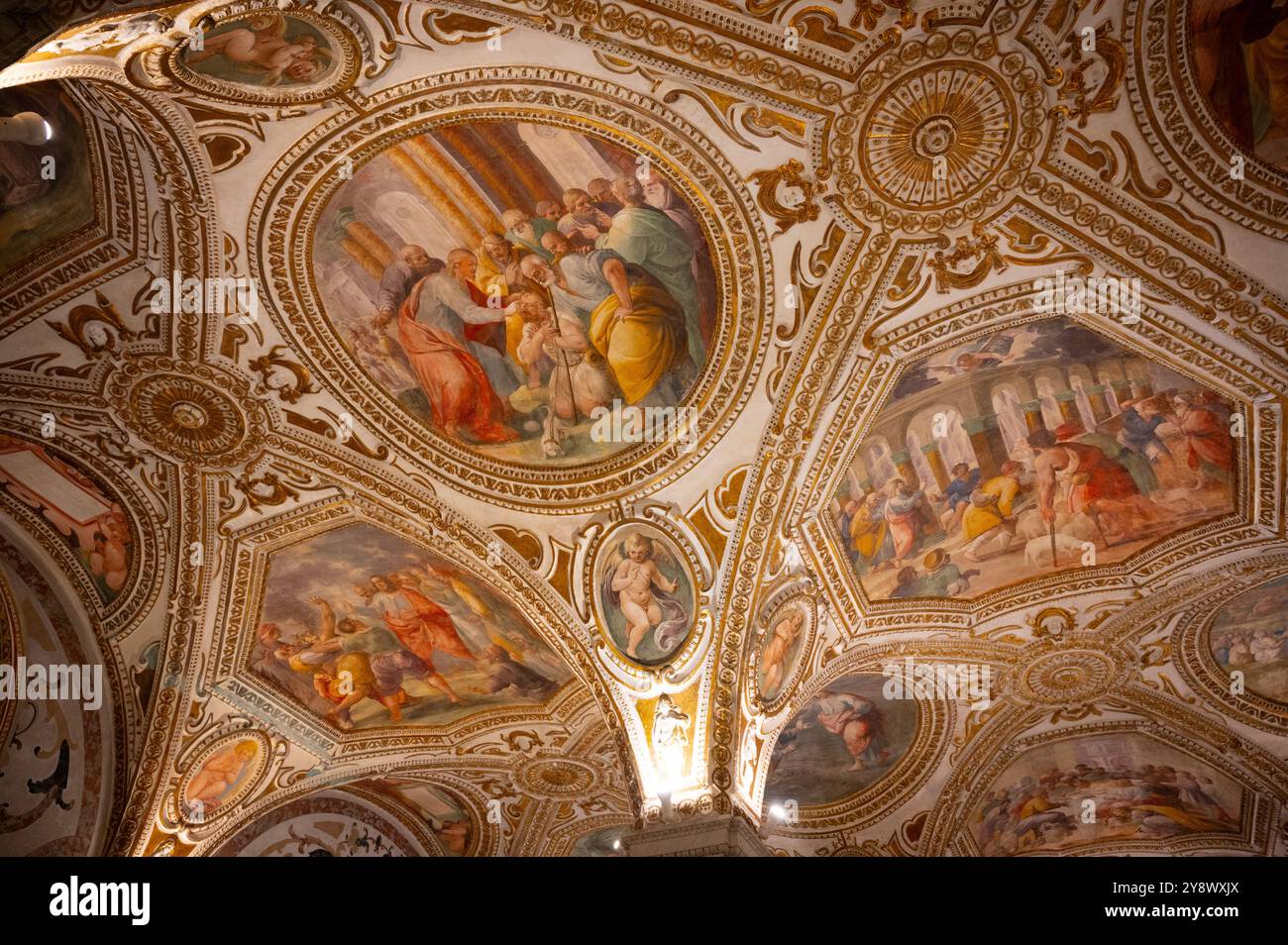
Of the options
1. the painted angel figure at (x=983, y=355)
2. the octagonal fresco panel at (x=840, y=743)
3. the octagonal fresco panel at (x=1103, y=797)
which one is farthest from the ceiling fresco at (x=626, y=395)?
the octagonal fresco panel at (x=1103, y=797)

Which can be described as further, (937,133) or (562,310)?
(562,310)

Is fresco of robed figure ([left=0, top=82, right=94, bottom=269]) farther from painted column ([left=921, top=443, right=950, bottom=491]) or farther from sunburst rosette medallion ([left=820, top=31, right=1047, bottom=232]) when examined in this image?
painted column ([left=921, top=443, right=950, bottom=491])

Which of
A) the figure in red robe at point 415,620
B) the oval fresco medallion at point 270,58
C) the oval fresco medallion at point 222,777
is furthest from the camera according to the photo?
the oval fresco medallion at point 222,777

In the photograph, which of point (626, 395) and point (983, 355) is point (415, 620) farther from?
point (983, 355)

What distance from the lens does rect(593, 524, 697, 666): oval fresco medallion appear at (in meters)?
11.8

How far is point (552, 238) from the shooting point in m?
10.5

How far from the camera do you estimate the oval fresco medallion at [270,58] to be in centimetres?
851

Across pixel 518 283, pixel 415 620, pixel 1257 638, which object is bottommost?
pixel 1257 638

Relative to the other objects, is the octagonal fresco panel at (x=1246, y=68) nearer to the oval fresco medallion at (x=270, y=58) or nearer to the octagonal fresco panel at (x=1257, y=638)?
the octagonal fresco panel at (x=1257, y=638)

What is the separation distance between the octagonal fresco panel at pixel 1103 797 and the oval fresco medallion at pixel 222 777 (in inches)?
423

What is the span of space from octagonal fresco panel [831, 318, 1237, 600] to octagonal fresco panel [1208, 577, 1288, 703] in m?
2.11

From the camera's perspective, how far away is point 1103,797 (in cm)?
1755

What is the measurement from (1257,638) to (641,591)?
27.7 feet

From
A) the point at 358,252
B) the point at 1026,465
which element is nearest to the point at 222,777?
the point at 358,252
